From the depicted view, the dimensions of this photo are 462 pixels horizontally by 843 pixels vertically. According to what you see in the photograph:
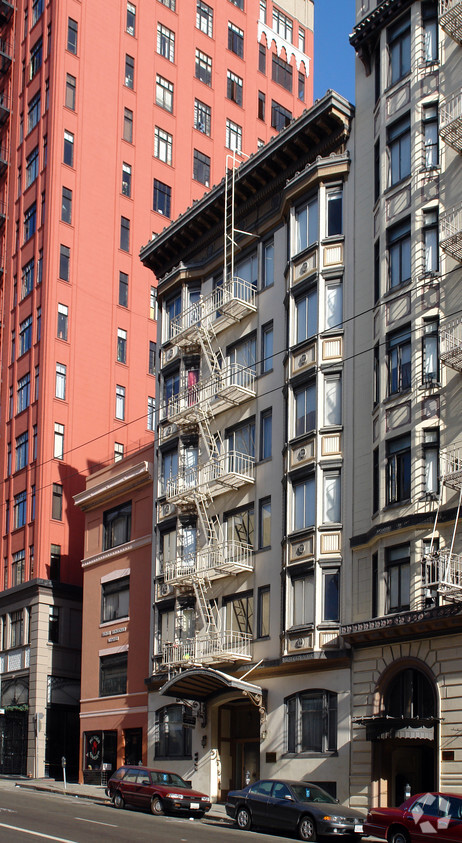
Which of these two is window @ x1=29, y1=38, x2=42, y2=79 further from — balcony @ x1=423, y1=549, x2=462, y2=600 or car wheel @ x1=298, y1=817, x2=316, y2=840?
car wheel @ x1=298, y1=817, x2=316, y2=840

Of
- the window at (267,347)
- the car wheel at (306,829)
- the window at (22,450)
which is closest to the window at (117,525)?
the window at (22,450)

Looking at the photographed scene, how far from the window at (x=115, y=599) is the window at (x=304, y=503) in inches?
568

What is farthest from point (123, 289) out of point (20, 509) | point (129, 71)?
point (20, 509)

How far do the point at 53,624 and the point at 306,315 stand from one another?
82.7 ft

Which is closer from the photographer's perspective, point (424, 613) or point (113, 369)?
point (424, 613)

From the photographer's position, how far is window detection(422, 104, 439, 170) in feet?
110

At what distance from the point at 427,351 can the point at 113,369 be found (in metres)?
31.8

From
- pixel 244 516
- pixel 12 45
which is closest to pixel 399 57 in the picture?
pixel 244 516

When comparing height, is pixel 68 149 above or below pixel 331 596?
above

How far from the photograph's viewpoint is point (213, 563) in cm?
4094

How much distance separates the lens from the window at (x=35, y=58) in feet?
214

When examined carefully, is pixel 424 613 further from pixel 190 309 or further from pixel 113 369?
pixel 113 369

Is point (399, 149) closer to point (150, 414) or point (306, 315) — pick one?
point (306, 315)

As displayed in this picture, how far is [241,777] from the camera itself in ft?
131
